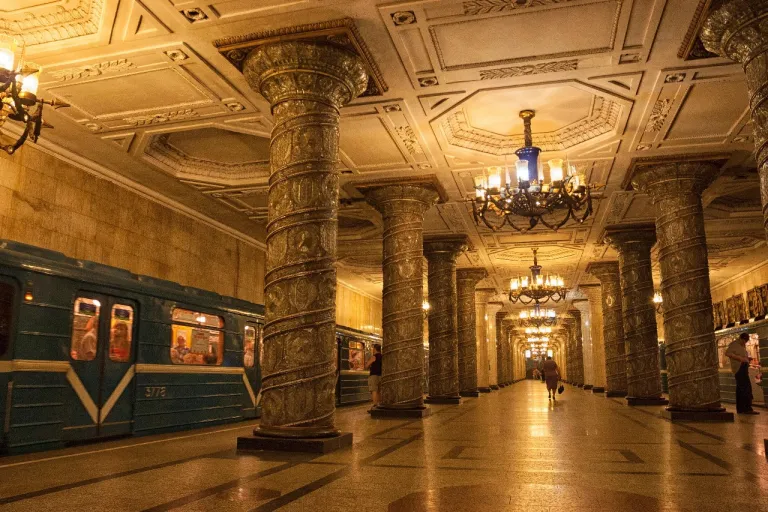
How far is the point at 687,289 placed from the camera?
10.0 metres

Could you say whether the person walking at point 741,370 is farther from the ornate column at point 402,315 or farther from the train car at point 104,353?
the train car at point 104,353

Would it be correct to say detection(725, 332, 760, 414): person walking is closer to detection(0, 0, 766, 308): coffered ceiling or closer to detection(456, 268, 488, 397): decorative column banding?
detection(0, 0, 766, 308): coffered ceiling

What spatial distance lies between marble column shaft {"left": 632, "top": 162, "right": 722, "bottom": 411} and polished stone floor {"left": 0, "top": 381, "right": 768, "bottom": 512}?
1.95 m

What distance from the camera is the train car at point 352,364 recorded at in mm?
15742

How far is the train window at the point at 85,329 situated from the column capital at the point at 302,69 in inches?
132

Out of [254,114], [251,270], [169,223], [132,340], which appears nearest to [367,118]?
[254,114]

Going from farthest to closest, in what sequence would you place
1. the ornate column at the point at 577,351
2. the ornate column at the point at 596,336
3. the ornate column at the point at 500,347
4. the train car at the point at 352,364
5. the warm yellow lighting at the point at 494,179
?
1. the ornate column at the point at 500,347
2. the ornate column at the point at 577,351
3. the ornate column at the point at 596,336
4. the train car at the point at 352,364
5. the warm yellow lighting at the point at 494,179

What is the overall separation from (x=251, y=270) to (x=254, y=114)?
8.11 metres

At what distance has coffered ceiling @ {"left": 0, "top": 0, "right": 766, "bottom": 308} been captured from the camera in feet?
20.9

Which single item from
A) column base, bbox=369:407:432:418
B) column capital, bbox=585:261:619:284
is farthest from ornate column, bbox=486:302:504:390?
column base, bbox=369:407:432:418

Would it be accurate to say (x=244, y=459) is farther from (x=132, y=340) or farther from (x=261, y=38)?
(x=261, y=38)

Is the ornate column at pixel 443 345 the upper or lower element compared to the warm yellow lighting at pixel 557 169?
lower

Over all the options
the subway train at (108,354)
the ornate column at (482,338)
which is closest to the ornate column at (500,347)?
the ornate column at (482,338)

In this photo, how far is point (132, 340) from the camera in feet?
26.9
